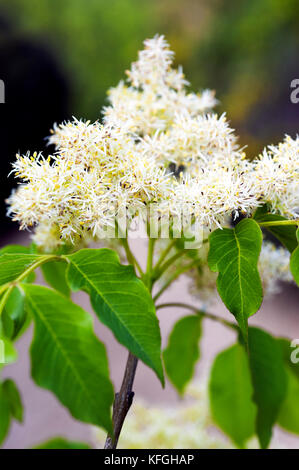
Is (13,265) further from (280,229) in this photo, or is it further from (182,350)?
(182,350)

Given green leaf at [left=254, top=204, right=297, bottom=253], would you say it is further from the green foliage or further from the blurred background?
the blurred background

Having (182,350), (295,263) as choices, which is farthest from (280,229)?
(182,350)

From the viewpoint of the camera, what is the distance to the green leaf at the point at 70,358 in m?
0.27

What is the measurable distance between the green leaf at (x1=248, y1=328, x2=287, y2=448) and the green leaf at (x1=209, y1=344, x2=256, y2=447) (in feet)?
0.28

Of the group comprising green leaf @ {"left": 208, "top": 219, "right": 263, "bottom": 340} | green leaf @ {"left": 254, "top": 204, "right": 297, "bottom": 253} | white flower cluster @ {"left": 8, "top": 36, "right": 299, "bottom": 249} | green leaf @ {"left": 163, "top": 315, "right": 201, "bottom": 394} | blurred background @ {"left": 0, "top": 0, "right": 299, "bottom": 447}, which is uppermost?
blurred background @ {"left": 0, "top": 0, "right": 299, "bottom": 447}

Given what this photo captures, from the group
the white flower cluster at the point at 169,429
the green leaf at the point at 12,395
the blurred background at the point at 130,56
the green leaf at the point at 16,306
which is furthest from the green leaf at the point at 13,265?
the blurred background at the point at 130,56

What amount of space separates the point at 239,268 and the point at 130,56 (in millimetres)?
2758

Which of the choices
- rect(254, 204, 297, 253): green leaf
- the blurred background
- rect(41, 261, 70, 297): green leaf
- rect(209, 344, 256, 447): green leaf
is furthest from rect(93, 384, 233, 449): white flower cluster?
the blurred background

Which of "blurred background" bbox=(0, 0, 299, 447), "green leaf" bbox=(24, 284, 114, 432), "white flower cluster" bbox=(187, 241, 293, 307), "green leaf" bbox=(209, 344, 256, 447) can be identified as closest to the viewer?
"green leaf" bbox=(24, 284, 114, 432)

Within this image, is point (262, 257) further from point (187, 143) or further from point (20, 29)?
point (20, 29)

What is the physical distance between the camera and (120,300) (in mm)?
317

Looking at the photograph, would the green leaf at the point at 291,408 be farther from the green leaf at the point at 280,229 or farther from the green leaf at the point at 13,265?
the green leaf at the point at 13,265

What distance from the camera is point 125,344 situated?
0.29 metres

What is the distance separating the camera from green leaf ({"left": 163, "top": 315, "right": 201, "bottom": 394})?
62cm
